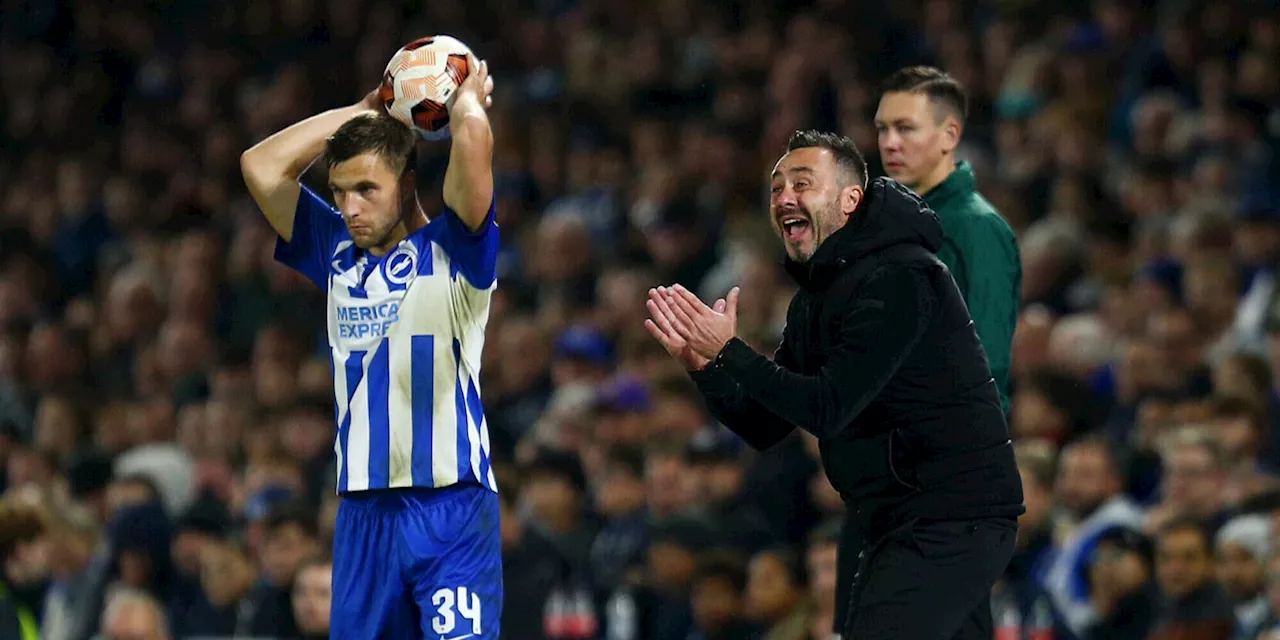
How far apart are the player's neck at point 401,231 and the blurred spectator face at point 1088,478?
12.1 ft

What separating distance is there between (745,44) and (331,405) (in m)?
4.20

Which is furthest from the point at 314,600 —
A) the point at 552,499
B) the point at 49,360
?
the point at 49,360

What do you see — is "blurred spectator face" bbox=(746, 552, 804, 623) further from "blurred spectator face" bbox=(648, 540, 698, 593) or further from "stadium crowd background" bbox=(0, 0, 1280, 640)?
"blurred spectator face" bbox=(648, 540, 698, 593)

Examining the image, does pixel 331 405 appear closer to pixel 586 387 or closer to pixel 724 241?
pixel 586 387

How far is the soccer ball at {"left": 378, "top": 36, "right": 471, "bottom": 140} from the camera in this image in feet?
19.5

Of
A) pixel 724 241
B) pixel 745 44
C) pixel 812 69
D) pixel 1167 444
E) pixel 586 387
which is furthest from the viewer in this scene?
pixel 745 44

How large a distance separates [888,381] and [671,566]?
12.9 ft

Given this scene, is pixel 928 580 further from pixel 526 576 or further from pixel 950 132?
pixel 526 576

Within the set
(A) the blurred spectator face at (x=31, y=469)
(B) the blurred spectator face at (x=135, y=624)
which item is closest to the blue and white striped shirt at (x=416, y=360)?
(B) the blurred spectator face at (x=135, y=624)

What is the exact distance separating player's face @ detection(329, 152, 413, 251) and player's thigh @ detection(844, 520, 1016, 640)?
169cm

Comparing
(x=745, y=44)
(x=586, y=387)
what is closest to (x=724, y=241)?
(x=586, y=387)

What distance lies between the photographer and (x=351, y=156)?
579cm

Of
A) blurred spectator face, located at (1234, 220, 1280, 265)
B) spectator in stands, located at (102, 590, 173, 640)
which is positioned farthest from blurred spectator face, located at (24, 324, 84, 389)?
blurred spectator face, located at (1234, 220, 1280, 265)

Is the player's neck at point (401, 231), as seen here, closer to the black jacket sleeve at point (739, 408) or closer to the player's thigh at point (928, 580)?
the black jacket sleeve at point (739, 408)
